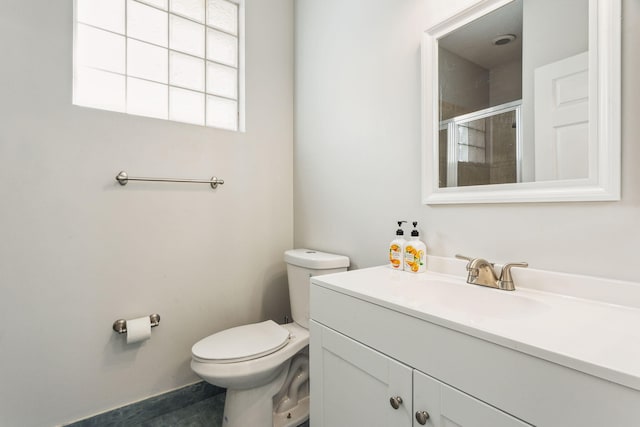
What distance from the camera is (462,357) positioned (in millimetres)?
654

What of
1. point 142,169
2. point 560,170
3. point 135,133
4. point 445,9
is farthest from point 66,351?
point 445,9

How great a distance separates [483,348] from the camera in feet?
2.02

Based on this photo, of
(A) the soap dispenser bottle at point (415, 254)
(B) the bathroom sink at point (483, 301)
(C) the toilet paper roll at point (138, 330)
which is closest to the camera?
(B) the bathroom sink at point (483, 301)

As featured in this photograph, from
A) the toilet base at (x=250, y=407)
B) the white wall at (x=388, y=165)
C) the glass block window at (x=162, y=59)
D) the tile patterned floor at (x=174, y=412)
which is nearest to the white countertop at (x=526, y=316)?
the white wall at (x=388, y=165)

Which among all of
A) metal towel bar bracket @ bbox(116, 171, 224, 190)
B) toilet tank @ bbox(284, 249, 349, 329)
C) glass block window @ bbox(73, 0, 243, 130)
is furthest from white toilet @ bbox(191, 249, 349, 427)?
glass block window @ bbox(73, 0, 243, 130)

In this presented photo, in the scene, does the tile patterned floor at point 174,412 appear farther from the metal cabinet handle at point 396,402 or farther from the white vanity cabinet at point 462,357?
the metal cabinet handle at point 396,402

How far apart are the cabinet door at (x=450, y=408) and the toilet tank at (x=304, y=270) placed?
816 mm

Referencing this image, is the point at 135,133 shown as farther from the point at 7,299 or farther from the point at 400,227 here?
the point at 400,227

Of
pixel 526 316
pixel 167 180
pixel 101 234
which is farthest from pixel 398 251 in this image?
pixel 101 234

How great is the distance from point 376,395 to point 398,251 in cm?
56

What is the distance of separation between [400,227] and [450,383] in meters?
0.72

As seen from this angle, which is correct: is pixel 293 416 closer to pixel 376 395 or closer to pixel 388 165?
pixel 376 395

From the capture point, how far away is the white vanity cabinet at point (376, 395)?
657 millimetres

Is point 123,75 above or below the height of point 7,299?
above
